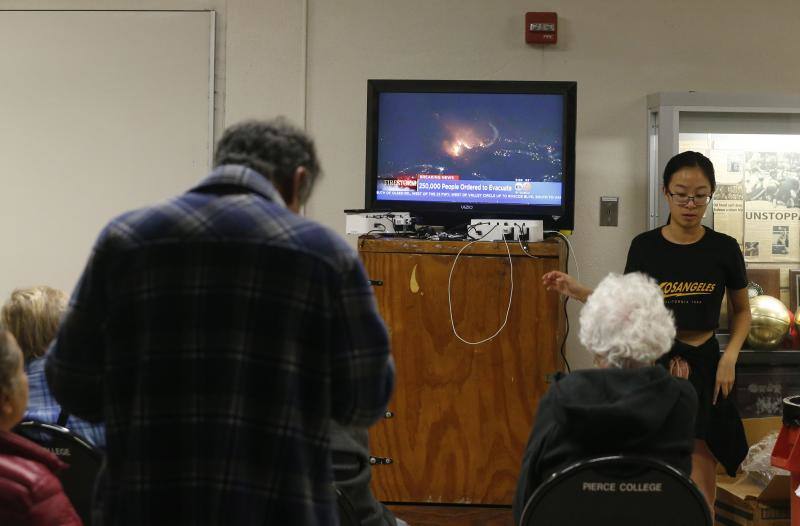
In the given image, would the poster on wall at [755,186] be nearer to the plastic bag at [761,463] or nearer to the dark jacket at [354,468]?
the plastic bag at [761,463]

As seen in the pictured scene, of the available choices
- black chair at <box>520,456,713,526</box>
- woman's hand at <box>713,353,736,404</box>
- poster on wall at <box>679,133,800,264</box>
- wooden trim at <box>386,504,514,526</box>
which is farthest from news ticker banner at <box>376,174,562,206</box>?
black chair at <box>520,456,713,526</box>

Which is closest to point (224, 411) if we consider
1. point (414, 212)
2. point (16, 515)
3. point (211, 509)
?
point (211, 509)

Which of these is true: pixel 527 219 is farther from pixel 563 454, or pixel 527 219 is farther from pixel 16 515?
pixel 16 515

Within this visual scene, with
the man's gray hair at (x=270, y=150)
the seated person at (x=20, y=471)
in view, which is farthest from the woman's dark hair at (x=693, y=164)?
the seated person at (x=20, y=471)

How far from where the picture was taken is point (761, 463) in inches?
131

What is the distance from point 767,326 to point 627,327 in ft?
6.38

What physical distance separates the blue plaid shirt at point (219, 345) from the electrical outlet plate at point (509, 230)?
2.25 meters

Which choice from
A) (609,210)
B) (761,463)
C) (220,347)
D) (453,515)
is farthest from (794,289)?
(220,347)

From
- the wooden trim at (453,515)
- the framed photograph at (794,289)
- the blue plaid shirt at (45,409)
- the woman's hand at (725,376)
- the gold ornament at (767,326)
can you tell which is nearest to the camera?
the blue plaid shirt at (45,409)

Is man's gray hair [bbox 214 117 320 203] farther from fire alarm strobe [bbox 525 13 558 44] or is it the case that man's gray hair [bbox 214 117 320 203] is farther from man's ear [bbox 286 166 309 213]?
fire alarm strobe [bbox 525 13 558 44]

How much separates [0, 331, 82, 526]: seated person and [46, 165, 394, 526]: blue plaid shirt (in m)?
0.16

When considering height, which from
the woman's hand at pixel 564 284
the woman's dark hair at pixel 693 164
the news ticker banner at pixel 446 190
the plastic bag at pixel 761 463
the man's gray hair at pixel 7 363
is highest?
the woman's dark hair at pixel 693 164

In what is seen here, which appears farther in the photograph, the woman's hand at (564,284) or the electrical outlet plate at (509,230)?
the electrical outlet plate at (509,230)

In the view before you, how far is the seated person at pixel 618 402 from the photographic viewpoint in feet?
5.90
